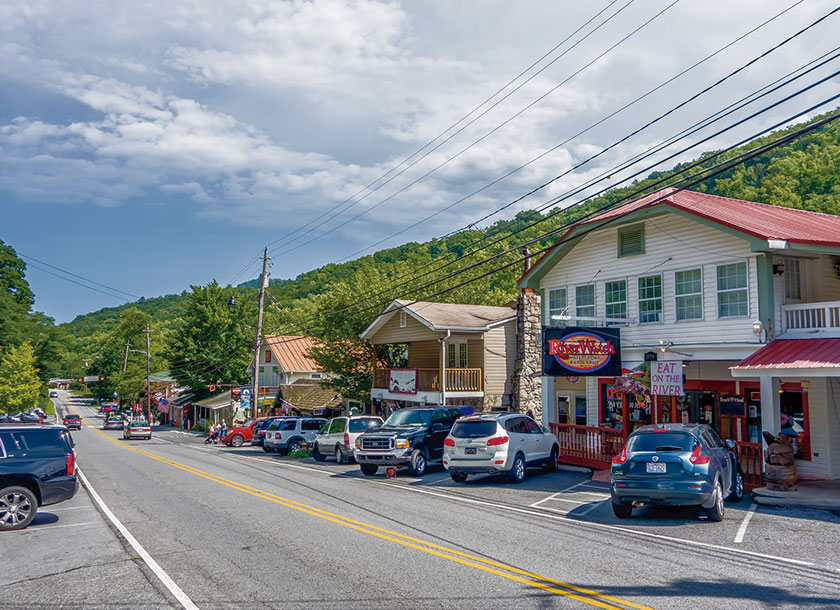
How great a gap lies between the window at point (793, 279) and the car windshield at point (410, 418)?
37.0 feet

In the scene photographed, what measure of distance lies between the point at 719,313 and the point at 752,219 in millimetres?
3003

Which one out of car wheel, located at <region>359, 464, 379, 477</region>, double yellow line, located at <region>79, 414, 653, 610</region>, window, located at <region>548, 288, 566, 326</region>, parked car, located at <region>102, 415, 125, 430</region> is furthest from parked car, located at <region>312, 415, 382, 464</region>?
parked car, located at <region>102, 415, 125, 430</region>

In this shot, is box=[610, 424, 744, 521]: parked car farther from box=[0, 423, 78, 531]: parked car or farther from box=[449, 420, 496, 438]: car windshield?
box=[0, 423, 78, 531]: parked car

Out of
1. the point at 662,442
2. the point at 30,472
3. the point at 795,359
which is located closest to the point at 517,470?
the point at 662,442

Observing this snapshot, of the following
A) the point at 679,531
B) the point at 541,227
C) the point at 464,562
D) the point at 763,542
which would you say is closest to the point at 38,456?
the point at 464,562

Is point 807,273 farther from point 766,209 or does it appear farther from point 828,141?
point 828,141

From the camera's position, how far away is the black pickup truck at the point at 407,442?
2042cm

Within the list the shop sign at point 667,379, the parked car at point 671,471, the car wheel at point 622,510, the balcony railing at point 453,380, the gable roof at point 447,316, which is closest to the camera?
the parked car at point 671,471

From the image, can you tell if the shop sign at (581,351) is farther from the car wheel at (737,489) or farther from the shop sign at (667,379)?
the car wheel at (737,489)

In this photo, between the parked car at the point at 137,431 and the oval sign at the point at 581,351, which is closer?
the oval sign at the point at 581,351

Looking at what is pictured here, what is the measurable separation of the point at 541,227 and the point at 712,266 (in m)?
31.5

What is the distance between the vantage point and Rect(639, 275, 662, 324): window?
20.9 metres

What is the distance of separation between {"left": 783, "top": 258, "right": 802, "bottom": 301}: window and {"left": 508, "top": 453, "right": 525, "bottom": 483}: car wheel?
27.8ft

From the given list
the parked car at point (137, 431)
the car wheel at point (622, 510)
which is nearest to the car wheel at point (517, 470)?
the car wheel at point (622, 510)
